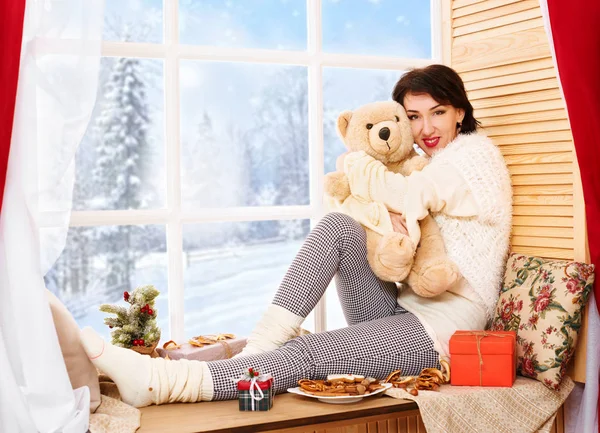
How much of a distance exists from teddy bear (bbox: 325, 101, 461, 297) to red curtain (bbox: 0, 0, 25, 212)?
41.3 inches

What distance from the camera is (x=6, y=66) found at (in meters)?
1.65

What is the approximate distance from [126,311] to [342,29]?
50.2 inches

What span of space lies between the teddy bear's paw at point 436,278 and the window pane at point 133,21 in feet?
3.69

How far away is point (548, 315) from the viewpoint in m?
2.18

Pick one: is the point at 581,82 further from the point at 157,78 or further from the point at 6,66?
the point at 6,66

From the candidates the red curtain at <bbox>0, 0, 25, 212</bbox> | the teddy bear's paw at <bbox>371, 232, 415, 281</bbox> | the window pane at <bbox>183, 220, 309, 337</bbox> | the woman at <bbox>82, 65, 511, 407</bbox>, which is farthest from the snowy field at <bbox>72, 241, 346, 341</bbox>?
the red curtain at <bbox>0, 0, 25, 212</bbox>

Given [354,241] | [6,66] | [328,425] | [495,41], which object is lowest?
[328,425]

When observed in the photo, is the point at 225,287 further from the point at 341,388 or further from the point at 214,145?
the point at 341,388

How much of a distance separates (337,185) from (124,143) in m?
0.69

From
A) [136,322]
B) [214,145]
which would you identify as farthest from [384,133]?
[136,322]

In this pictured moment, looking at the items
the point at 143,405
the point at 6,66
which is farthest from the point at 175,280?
the point at 6,66

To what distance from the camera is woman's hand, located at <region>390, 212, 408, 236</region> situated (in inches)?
92.4

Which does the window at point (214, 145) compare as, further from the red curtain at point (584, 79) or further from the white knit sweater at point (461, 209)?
the red curtain at point (584, 79)

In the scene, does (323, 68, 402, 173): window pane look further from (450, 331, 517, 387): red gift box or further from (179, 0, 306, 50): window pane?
(450, 331, 517, 387): red gift box
